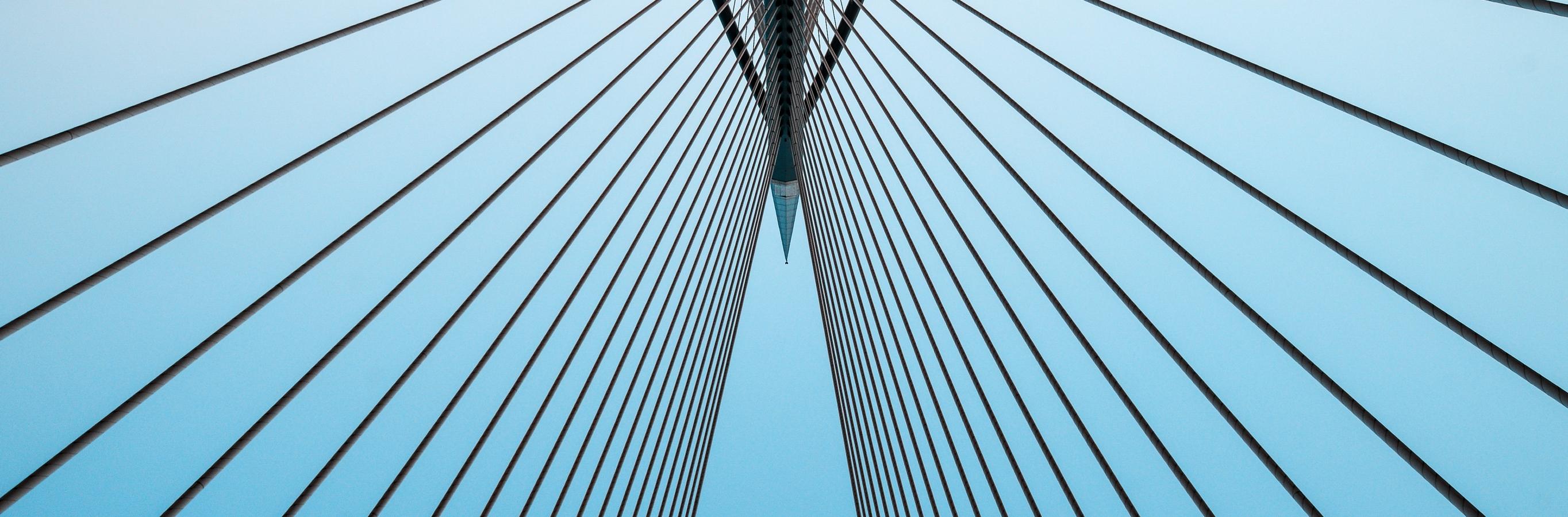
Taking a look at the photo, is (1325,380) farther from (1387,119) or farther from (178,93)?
(178,93)

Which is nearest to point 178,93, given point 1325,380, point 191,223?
point 191,223

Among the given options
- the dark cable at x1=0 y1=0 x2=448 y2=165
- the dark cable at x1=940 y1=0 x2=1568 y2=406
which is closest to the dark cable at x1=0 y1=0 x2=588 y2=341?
the dark cable at x1=0 y1=0 x2=448 y2=165

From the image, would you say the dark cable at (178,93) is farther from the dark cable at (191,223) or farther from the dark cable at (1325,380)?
the dark cable at (1325,380)

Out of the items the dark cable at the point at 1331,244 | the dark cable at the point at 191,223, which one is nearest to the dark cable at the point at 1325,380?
the dark cable at the point at 1331,244

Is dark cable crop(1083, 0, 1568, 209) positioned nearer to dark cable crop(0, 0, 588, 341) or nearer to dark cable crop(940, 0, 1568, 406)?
dark cable crop(940, 0, 1568, 406)

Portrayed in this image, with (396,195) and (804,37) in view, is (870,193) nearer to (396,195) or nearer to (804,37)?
(804,37)

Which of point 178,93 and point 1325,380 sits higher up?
point 178,93

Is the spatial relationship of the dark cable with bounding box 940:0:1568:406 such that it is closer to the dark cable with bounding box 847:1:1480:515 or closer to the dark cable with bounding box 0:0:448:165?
the dark cable with bounding box 847:1:1480:515

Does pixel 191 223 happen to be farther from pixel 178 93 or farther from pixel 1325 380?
pixel 1325 380

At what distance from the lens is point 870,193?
6.17m

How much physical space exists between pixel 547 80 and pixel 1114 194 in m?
3.27

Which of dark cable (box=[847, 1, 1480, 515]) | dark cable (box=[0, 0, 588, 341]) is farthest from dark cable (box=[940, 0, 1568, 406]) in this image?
dark cable (box=[0, 0, 588, 341])

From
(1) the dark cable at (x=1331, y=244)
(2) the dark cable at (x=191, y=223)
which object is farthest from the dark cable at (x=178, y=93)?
(1) the dark cable at (x=1331, y=244)

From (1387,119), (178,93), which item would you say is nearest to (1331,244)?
(1387,119)
